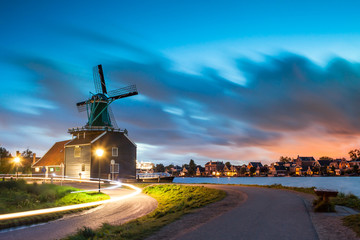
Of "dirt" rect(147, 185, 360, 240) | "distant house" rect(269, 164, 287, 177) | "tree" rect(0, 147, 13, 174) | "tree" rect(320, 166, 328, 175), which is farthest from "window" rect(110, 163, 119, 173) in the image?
"distant house" rect(269, 164, 287, 177)

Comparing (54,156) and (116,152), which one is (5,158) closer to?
(54,156)

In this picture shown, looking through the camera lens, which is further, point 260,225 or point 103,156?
point 103,156

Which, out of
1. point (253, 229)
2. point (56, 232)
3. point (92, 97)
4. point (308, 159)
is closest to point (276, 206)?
point (253, 229)

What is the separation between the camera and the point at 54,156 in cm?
6712

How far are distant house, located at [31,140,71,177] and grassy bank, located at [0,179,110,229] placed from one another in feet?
87.2

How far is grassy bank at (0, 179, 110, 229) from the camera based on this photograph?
2064cm

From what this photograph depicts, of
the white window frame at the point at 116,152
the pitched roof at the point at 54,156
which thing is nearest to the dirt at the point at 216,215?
the white window frame at the point at 116,152

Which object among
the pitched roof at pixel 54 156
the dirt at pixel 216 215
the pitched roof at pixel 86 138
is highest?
the pitched roof at pixel 86 138

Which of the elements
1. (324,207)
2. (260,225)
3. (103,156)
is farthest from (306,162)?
(260,225)

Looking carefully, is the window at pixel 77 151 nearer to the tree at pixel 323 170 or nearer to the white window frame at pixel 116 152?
the white window frame at pixel 116 152

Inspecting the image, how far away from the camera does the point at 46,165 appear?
66000mm

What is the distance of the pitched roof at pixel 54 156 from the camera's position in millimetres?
64500

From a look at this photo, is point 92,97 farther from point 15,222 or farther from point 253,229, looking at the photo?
point 253,229

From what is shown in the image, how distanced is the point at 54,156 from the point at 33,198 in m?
39.6
